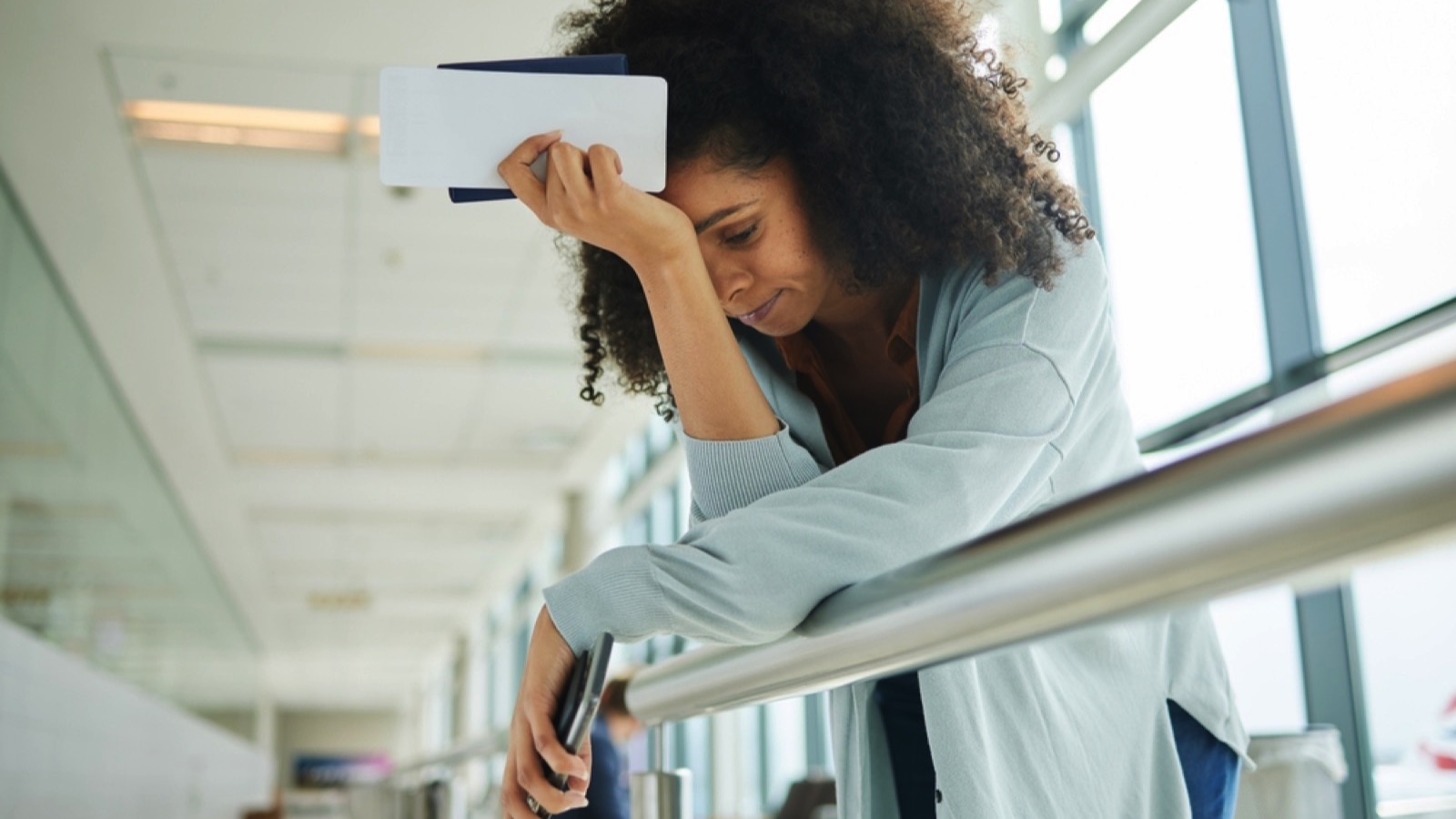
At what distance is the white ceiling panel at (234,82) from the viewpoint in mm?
5199

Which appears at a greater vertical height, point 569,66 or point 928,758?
point 569,66

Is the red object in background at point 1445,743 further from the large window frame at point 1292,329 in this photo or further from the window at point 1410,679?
the large window frame at point 1292,329

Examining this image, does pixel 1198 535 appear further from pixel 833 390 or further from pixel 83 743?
pixel 83 743

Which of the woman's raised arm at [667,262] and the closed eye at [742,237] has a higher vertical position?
the closed eye at [742,237]

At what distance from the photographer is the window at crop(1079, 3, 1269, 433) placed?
3.72 meters

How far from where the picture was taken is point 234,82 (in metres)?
5.33

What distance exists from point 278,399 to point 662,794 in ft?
28.1

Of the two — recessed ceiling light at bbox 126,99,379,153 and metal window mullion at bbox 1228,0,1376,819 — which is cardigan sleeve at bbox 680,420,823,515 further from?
recessed ceiling light at bbox 126,99,379,153

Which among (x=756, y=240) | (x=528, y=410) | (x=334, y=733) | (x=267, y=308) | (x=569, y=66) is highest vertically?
(x=267, y=308)

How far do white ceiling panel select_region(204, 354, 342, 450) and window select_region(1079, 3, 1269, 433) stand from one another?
5.59 metres

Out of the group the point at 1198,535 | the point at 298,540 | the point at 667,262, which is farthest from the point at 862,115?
the point at 298,540

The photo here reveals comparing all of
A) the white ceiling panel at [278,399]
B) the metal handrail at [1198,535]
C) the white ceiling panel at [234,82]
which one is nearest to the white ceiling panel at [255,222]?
the white ceiling panel at [234,82]

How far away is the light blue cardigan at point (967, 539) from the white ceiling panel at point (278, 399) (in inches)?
305

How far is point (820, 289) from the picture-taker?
130 centimetres
